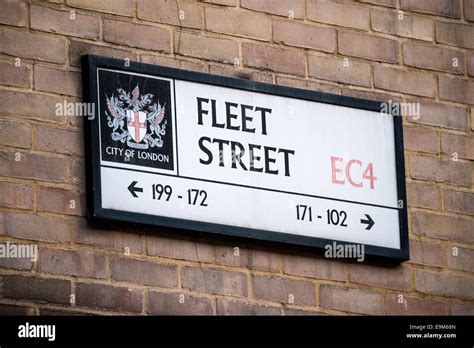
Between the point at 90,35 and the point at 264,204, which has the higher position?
the point at 90,35

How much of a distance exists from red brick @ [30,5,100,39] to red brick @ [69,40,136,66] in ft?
0.15

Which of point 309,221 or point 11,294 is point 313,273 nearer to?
point 309,221

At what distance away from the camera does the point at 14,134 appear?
830 centimetres

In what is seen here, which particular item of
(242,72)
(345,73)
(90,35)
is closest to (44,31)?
(90,35)

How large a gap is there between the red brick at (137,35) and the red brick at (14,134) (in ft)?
2.15

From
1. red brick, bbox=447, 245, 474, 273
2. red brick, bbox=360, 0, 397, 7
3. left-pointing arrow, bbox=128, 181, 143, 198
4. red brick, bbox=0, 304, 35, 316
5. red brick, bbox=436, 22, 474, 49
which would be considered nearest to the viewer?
red brick, bbox=0, 304, 35, 316

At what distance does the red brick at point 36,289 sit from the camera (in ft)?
26.3

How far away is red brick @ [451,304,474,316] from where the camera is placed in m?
9.23

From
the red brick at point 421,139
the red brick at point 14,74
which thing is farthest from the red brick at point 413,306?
the red brick at point 14,74

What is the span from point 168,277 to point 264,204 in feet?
2.14

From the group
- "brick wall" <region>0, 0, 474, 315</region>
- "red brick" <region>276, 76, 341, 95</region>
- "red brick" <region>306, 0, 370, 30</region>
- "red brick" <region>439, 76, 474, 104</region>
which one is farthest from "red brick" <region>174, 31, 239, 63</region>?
"red brick" <region>439, 76, 474, 104</region>

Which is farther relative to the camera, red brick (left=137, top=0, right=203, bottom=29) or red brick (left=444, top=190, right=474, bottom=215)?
red brick (left=444, top=190, right=474, bottom=215)

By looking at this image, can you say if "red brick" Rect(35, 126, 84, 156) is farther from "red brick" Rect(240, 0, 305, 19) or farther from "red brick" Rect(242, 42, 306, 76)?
"red brick" Rect(240, 0, 305, 19)
